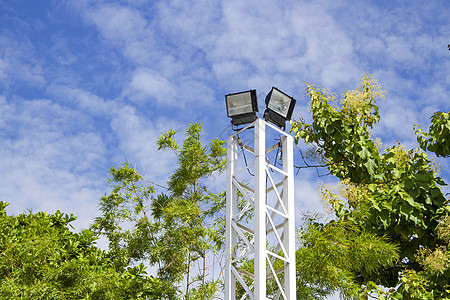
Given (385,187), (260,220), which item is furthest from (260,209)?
(385,187)

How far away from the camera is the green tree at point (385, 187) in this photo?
223 inches

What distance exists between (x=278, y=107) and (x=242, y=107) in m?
0.31

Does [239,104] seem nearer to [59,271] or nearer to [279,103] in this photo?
[279,103]

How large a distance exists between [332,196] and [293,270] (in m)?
1.56

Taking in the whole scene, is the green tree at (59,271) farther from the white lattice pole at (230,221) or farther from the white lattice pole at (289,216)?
the white lattice pole at (289,216)

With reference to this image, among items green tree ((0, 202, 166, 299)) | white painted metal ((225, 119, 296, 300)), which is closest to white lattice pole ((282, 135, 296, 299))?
white painted metal ((225, 119, 296, 300))

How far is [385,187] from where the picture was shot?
5941mm

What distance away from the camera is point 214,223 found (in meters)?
6.16

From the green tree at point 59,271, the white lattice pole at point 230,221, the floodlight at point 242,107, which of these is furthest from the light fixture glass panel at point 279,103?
the green tree at point 59,271

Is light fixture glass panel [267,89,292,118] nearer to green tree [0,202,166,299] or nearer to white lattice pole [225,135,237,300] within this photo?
white lattice pole [225,135,237,300]

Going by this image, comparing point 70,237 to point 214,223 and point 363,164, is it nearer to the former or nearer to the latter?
point 214,223

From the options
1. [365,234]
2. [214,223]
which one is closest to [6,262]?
[214,223]

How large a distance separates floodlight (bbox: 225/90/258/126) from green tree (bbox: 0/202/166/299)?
2.25 meters

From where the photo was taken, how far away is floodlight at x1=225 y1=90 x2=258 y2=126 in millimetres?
4633
